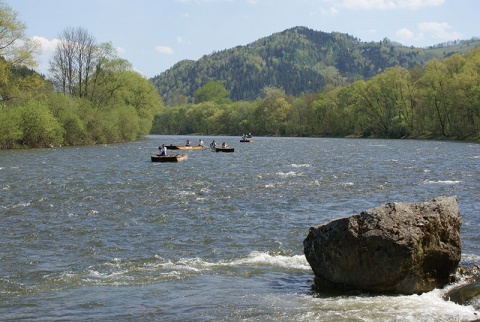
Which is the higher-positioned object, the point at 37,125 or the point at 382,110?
the point at 382,110

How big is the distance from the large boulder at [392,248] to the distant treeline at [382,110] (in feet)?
243

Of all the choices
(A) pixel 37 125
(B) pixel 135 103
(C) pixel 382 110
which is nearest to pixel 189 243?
(A) pixel 37 125

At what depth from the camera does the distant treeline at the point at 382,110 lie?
8469cm

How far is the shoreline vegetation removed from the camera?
58750 millimetres

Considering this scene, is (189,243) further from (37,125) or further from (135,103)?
(135,103)

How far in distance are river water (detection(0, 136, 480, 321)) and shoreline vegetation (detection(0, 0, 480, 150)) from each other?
27.6m

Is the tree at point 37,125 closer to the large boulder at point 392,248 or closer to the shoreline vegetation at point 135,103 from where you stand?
the shoreline vegetation at point 135,103

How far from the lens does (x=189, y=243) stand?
51.8 feet

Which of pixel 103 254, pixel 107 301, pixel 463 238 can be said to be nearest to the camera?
pixel 107 301

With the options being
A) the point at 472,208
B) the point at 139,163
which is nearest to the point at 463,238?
the point at 472,208

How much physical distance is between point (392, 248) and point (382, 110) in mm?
103414

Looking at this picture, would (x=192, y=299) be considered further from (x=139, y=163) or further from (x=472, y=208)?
(x=139, y=163)

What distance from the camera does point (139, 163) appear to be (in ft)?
145

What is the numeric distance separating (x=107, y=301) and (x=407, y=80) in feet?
338
